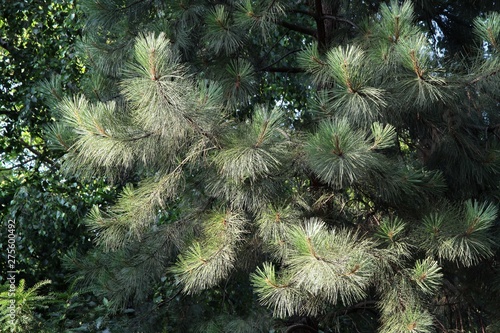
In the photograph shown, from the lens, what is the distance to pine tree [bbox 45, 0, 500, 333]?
134 inches

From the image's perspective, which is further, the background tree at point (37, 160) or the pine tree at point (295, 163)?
the background tree at point (37, 160)

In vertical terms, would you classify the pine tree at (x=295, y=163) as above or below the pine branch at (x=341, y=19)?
below

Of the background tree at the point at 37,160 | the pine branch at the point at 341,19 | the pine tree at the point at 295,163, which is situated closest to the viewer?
the pine tree at the point at 295,163

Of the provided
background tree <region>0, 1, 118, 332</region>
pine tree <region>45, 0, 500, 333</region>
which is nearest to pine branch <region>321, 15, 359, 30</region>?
pine tree <region>45, 0, 500, 333</region>

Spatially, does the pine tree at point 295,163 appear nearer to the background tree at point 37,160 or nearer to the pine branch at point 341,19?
the pine branch at point 341,19

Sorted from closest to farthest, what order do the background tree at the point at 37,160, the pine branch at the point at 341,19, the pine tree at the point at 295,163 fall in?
the pine tree at the point at 295,163 < the pine branch at the point at 341,19 < the background tree at the point at 37,160

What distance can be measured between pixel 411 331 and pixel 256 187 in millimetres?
976

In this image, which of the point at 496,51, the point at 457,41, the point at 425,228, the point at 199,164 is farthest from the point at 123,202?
the point at 457,41

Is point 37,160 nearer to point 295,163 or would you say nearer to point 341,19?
point 341,19

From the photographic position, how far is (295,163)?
12.6ft

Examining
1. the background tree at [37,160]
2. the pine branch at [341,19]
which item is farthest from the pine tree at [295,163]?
the background tree at [37,160]

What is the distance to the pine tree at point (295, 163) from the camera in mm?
3416

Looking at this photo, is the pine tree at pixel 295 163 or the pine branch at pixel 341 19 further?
the pine branch at pixel 341 19

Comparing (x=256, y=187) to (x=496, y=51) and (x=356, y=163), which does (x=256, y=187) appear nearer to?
(x=356, y=163)
